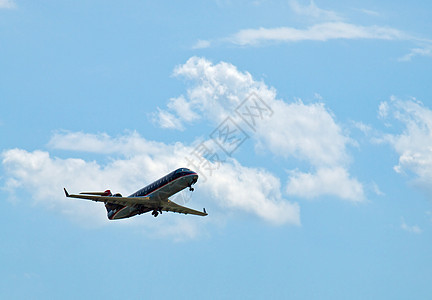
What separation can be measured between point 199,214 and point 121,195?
19.4m

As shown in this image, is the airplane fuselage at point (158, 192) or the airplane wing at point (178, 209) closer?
the airplane fuselage at point (158, 192)

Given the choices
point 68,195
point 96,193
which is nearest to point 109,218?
point 96,193

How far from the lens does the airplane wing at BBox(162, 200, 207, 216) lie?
150m

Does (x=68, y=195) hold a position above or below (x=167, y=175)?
below

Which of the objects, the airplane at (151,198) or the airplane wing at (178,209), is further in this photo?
the airplane wing at (178,209)

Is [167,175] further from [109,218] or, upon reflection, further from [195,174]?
[109,218]

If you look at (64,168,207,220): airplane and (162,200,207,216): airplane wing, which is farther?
(162,200,207,216): airplane wing

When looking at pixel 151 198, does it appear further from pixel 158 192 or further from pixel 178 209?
pixel 178 209

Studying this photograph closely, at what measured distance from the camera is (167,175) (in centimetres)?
14375

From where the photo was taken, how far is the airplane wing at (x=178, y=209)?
493 ft

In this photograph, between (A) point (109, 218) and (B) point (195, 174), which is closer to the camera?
(B) point (195, 174)

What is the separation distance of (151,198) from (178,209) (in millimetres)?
11366

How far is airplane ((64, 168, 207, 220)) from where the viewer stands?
142 meters

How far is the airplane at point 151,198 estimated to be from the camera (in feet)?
464
